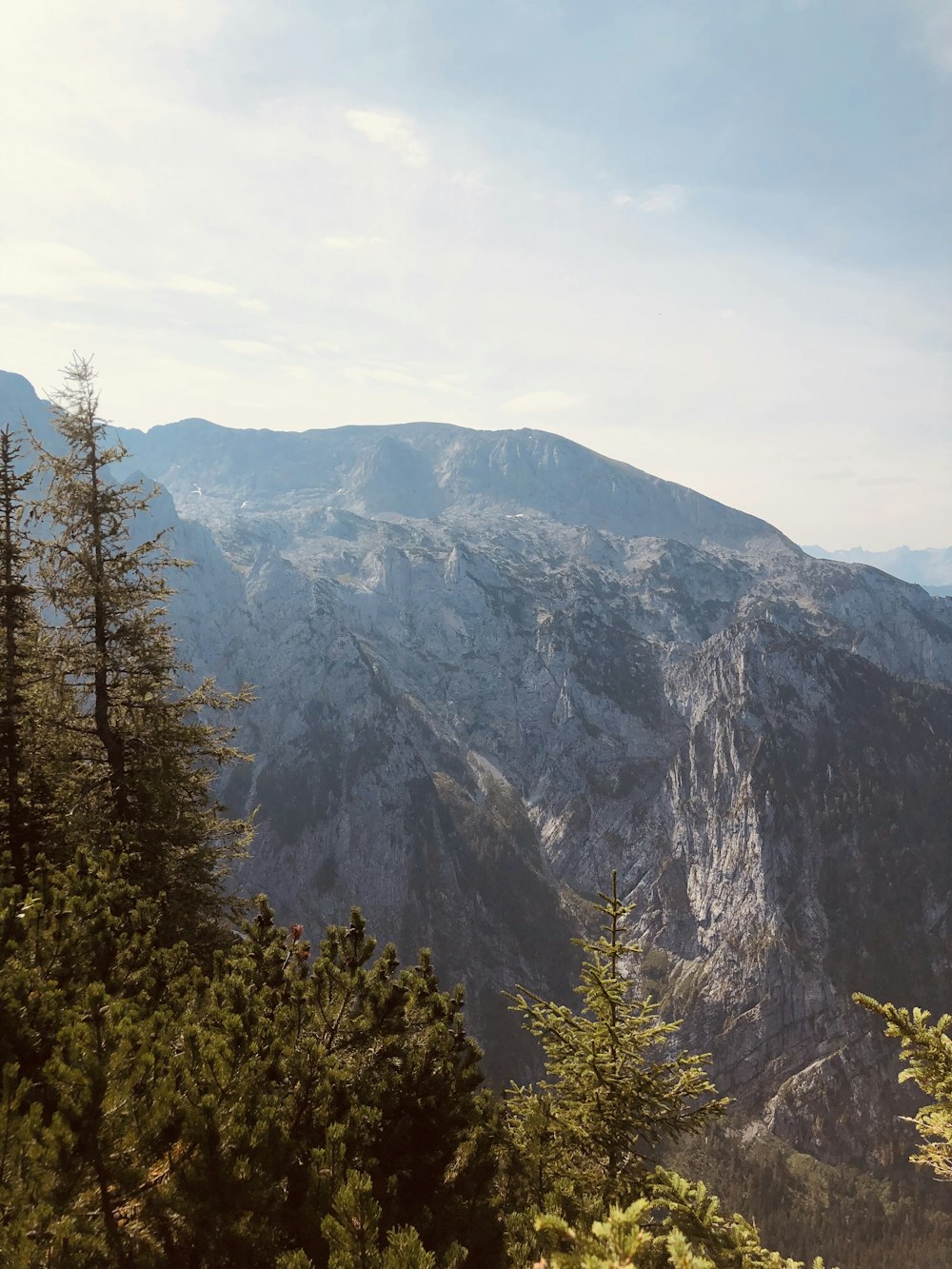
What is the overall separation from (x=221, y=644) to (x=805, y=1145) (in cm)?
18307

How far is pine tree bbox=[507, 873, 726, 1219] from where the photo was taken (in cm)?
1103

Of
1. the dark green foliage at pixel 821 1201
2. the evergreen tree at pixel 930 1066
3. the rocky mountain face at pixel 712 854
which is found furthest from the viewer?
the rocky mountain face at pixel 712 854

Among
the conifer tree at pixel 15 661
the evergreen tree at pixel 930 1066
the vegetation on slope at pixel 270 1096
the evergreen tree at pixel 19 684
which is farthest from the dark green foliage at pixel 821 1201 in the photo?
the conifer tree at pixel 15 661

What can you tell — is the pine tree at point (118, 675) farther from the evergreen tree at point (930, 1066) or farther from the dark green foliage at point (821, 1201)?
the dark green foliage at point (821, 1201)

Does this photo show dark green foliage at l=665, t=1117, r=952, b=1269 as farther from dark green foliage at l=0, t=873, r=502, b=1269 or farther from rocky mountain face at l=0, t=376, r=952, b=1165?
dark green foliage at l=0, t=873, r=502, b=1269

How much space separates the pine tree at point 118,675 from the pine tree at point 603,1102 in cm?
1089

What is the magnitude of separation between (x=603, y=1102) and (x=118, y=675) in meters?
18.6

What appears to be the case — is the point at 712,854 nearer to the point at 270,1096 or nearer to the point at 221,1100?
the point at 270,1096

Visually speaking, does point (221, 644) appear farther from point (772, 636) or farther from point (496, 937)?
point (772, 636)

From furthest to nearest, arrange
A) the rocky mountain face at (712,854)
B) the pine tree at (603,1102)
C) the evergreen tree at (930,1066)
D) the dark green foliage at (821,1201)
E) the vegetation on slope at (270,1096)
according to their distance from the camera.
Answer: the rocky mountain face at (712,854), the dark green foliage at (821,1201), the pine tree at (603,1102), the evergreen tree at (930,1066), the vegetation on slope at (270,1096)

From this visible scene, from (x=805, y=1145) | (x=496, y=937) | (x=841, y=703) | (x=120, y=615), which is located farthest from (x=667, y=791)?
(x=120, y=615)

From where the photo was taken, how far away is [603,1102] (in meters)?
11.8

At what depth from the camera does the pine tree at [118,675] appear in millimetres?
19344

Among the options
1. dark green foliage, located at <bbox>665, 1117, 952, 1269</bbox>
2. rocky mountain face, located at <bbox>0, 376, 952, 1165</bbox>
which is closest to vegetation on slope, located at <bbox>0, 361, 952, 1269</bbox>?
dark green foliage, located at <bbox>665, 1117, 952, 1269</bbox>
